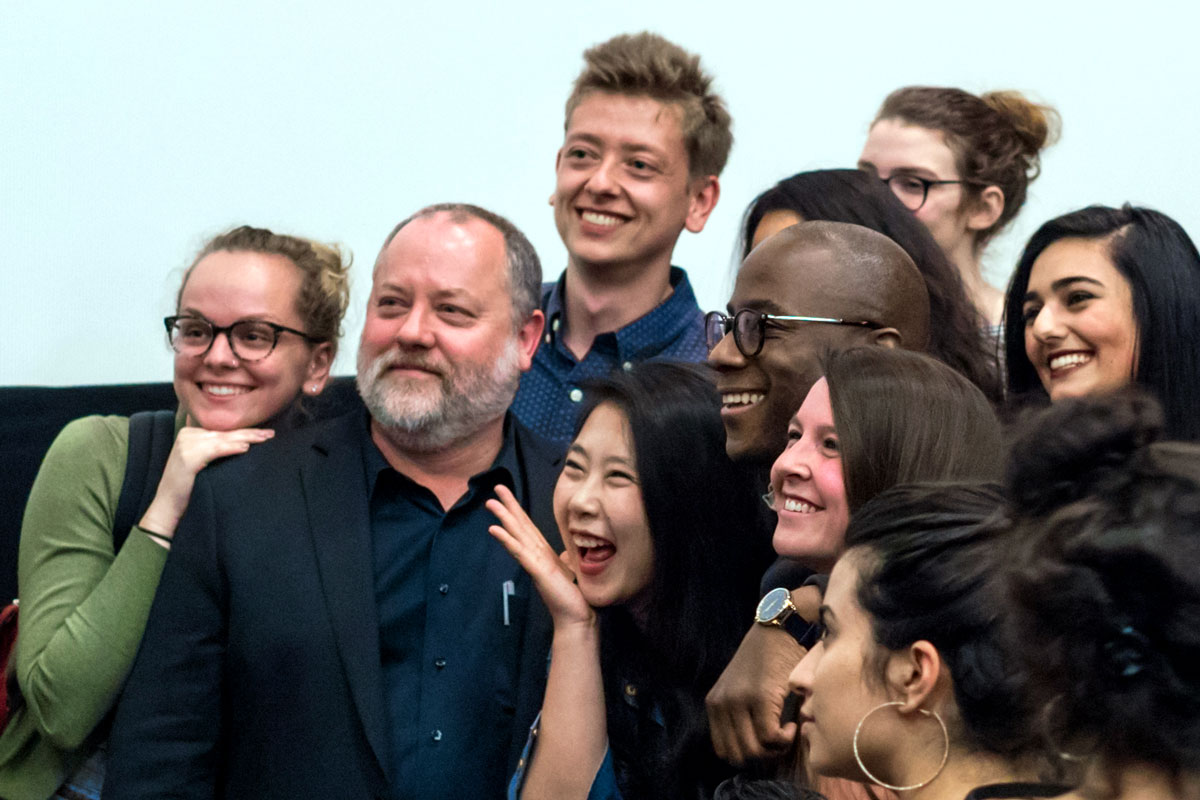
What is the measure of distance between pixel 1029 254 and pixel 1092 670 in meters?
1.29

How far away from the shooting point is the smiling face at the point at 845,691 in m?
1.52

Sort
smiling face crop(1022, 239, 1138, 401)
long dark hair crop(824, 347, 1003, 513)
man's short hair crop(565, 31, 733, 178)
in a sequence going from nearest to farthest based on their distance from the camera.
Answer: long dark hair crop(824, 347, 1003, 513)
smiling face crop(1022, 239, 1138, 401)
man's short hair crop(565, 31, 733, 178)

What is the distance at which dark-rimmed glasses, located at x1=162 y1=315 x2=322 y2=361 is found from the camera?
285cm

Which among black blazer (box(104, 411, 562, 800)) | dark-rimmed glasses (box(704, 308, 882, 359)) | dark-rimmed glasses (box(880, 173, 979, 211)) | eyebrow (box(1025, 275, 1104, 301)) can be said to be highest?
dark-rimmed glasses (box(880, 173, 979, 211))

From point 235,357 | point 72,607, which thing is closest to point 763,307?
point 235,357

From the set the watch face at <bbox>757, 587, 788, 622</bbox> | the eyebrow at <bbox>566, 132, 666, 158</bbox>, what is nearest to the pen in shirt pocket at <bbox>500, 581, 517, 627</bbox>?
the watch face at <bbox>757, 587, 788, 622</bbox>

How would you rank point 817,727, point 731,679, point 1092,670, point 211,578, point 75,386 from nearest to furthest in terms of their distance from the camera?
point 1092,670
point 817,727
point 731,679
point 211,578
point 75,386

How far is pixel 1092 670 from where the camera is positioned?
1.27m

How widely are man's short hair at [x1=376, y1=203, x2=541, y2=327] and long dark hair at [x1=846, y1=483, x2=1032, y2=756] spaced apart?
4.31 ft

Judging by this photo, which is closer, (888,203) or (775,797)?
(775,797)

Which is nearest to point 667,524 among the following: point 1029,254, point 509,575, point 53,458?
point 509,575

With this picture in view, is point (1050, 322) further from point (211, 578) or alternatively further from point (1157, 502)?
point (211, 578)

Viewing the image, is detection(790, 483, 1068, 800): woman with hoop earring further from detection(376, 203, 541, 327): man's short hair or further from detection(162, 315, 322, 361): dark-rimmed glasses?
detection(162, 315, 322, 361): dark-rimmed glasses

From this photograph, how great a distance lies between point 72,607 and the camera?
266 cm
